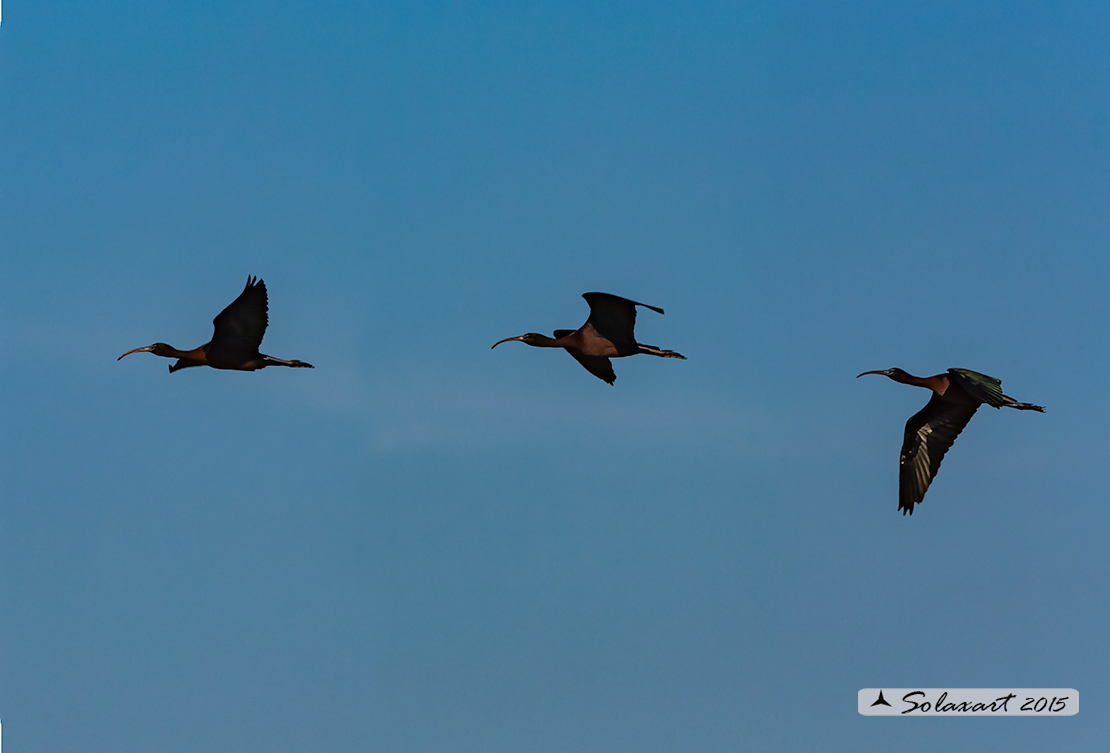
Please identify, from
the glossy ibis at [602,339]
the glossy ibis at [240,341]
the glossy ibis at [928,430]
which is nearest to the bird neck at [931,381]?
the glossy ibis at [928,430]

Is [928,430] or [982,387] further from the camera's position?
[928,430]

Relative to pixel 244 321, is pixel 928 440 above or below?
below

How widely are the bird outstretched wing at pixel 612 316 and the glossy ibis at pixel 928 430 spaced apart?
597 centimetres

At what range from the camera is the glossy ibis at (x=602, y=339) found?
1308 inches

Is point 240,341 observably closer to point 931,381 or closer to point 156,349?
point 156,349

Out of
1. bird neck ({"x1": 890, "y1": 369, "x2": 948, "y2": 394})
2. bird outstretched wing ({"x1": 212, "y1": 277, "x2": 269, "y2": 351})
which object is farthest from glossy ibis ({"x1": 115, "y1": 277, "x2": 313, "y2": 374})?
Answer: bird neck ({"x1": 890, "y1": 369, "x2": 948, "y2": 394})

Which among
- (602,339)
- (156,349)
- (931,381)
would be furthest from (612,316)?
(156,349)

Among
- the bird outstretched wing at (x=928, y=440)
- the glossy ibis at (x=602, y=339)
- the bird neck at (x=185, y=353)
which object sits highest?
the glossy ibis at (x=602, y=339)

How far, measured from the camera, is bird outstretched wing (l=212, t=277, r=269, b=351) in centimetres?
3250

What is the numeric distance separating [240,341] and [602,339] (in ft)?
29.5

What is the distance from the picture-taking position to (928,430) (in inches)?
1351

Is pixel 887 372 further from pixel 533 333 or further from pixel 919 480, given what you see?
pixel 533 333

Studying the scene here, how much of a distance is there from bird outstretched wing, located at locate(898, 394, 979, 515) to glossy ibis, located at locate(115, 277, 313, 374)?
15.0m

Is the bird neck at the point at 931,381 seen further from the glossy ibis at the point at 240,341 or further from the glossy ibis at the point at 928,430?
the glossy ibis at the point at 240,341
